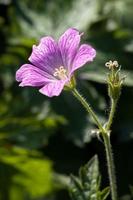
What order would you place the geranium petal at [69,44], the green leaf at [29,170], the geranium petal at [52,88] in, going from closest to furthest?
the geranium petal at [52,88] < the geranium petal at [69,44] < the green leaf at [29,170]

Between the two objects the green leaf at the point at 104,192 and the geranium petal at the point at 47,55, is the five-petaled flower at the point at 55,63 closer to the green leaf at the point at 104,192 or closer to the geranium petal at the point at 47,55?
the geranium petal at the point at 47,55

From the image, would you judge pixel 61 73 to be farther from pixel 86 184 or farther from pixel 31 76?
pixel 86 184

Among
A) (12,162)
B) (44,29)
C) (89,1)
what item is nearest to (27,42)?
(44,29)

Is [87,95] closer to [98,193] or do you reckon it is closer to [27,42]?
[27,42]

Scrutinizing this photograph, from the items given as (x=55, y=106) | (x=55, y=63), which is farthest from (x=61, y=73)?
(x=55, y=106)

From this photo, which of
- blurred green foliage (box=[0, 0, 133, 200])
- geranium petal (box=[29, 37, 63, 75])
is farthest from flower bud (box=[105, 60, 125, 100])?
blurred green foliage (box=[0, 0, 133, 200])

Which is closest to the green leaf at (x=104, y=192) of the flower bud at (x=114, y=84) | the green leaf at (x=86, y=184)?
the green leaf at (x=86, y=184)

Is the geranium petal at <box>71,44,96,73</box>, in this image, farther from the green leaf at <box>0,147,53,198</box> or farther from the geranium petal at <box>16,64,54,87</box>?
the green leaf at <box>0,147,53,198</box>
